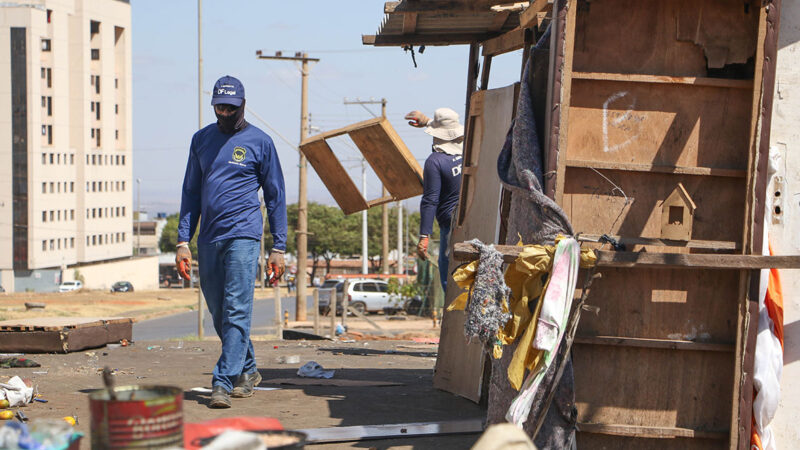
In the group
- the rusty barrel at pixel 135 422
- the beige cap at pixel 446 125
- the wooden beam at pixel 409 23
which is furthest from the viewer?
the beige cap at pixel 446 125

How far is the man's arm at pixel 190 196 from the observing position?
606 cm

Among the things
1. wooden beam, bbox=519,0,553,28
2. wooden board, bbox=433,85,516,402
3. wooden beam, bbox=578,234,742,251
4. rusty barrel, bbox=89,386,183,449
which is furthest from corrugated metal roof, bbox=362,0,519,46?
rusty barrel, bbox=89,386,183,449

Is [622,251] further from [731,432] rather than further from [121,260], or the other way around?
[121,260]

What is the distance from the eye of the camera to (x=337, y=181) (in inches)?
338

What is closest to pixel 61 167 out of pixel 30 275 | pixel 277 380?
pixel 30 275

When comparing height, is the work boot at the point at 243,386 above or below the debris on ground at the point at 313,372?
above

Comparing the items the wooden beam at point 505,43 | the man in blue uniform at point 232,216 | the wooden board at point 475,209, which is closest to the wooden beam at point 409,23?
the wooden beam at point 505,43

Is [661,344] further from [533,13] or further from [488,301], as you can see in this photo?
[533,13]

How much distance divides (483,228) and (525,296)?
7.05ft

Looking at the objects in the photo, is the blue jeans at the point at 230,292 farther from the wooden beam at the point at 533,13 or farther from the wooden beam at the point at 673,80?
the wooden beam at the point at 673,80

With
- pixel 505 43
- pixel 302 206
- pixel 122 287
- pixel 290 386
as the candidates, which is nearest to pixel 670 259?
pixel 505 43

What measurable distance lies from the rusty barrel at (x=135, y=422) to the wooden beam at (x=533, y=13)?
3.18 metres

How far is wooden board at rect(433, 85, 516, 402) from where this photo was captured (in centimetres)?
580

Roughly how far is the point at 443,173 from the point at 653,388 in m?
3.68
